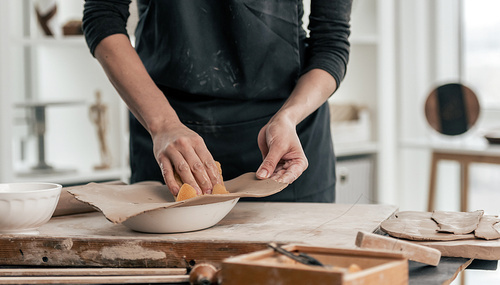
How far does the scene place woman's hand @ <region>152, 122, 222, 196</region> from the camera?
1.09 metres

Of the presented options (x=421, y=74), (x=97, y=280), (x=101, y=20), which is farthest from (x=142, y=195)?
(x=421, y=74)

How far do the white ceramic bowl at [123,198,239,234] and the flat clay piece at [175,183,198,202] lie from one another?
0.04 m

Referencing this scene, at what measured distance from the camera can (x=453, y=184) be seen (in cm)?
344

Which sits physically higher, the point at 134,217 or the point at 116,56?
the point at 116,56

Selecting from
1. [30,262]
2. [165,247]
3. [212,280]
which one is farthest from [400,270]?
[30,262]

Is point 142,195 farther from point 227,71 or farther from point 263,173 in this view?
point 227,71

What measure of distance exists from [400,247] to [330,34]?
2.39 ft

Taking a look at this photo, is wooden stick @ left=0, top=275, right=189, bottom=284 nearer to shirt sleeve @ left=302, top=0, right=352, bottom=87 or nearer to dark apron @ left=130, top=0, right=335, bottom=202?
dark apron @ left=130, top=0, right=335, bottom=202

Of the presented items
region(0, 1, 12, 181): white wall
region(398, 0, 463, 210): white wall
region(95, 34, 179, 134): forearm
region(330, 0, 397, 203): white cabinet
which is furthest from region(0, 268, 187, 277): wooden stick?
region(398, 0, 463, 210): white wall

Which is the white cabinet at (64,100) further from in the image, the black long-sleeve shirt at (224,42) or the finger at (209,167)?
the finger at (209,167)

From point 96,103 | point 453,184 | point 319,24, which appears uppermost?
point 319,24

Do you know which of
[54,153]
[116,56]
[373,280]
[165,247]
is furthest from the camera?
[54,153]

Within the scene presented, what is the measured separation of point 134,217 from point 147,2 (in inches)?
24.7

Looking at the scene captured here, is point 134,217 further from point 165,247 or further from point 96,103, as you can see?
point 96,103
